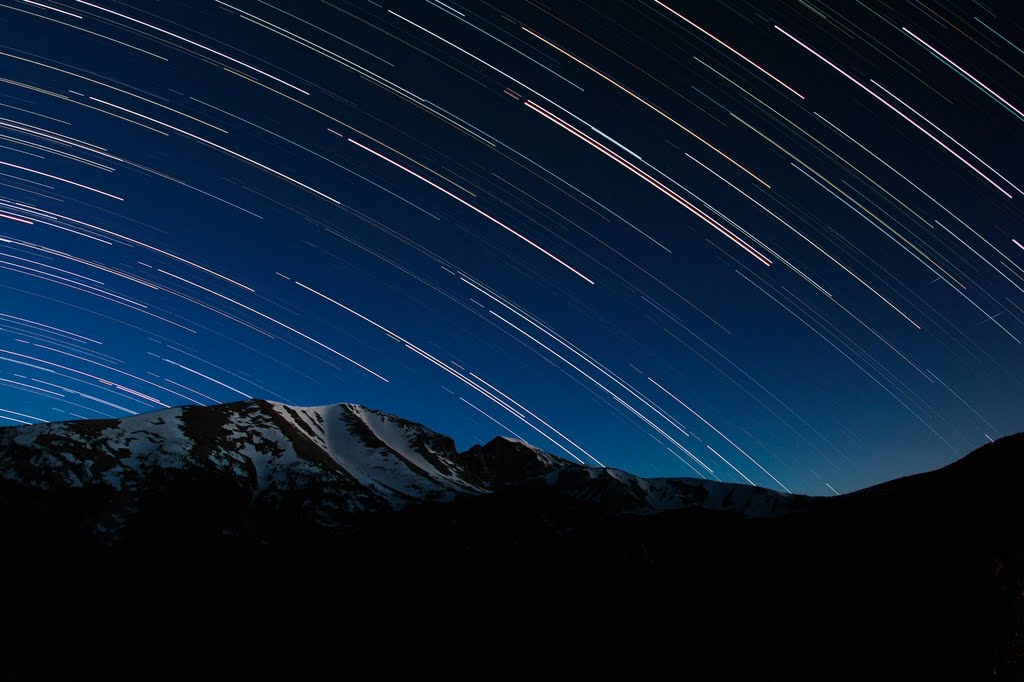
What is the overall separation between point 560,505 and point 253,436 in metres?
104

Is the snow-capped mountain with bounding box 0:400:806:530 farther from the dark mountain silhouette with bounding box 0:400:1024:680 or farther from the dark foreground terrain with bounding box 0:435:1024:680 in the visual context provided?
the dark foreground terrain with bounding box 0:435:1024:680

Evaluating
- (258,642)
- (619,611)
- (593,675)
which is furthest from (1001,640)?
(258,642)

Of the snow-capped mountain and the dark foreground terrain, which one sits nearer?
the dark foreground terrain

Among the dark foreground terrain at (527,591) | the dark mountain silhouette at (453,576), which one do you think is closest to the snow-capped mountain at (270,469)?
the dark mountain silhouette at (453,576)

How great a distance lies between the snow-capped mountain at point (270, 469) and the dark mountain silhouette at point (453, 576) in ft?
2.72

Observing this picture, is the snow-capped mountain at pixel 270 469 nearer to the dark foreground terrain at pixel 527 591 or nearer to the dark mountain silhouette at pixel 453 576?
the dark mountain silhouette at pixel 453 576

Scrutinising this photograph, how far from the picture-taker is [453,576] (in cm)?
8344

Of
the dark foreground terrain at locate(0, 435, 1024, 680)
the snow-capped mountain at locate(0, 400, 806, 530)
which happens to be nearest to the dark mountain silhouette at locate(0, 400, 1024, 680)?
the dark foreground terrain at locate(0, 435, 1024, 680)

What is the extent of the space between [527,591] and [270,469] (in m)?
107

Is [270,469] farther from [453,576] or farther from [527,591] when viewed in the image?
[527,591]

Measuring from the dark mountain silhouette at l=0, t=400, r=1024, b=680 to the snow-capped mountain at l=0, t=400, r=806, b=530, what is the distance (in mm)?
828

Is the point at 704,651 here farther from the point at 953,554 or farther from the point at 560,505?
the point at 560,505

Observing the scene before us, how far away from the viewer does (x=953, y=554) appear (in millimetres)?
29859

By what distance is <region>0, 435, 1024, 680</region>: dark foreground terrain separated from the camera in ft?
106
